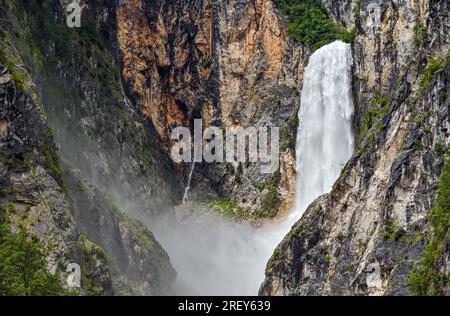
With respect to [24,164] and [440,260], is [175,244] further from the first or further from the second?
[440,260]

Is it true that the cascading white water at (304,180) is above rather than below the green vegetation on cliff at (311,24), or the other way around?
below

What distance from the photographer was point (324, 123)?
4678 inches

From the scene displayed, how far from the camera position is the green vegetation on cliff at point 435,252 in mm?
78438

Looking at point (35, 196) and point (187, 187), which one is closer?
point (35, 196)

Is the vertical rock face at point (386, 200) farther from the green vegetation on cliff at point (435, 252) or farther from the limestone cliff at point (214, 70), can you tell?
the limestone cliff at point (214, 70)

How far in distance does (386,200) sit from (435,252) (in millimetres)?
10057

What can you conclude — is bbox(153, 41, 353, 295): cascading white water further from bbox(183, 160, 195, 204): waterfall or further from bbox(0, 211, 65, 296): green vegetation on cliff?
bbox(0, 211, 65, 296): green vegetation on cliff

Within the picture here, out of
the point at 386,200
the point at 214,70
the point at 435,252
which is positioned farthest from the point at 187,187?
the point at 435,252

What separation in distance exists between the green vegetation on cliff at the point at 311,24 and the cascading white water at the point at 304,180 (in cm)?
171

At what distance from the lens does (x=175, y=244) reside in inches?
4670

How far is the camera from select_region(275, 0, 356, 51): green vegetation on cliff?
401ft

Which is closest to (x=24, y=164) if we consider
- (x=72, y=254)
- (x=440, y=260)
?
(x=72, y=254)

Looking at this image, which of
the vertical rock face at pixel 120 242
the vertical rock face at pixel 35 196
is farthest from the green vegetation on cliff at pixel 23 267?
the vertical rock face at pixel 120 242

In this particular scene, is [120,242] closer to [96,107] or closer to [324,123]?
[96,107]
